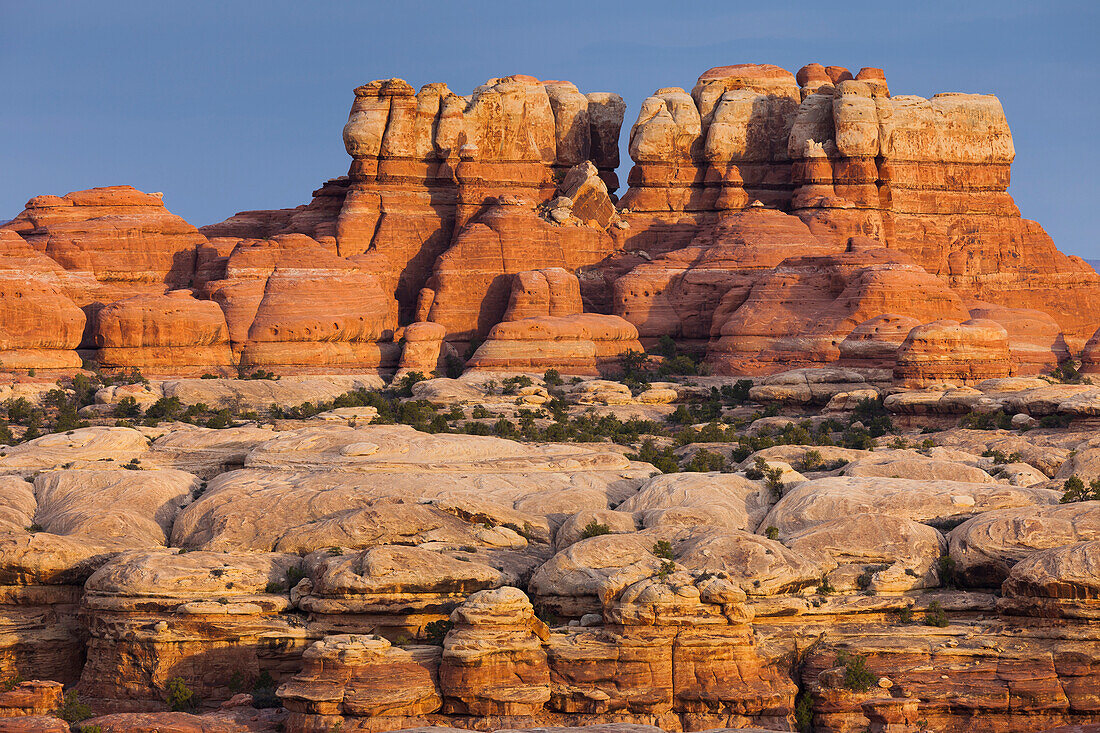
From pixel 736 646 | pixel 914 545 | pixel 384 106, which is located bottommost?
pixel 736 646

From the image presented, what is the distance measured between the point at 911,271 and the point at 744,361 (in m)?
9.93

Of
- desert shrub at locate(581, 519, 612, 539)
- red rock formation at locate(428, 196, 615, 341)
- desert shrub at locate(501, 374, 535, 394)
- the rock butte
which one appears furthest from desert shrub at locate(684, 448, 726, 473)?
red rock formation at locate(428, 196, 615, 341)

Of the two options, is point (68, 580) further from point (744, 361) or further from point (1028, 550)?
point (744, 361)

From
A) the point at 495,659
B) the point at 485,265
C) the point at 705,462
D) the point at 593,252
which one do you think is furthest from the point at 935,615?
the point at 593,252

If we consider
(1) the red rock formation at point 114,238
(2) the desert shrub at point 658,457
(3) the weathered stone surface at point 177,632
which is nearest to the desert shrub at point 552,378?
(2) the desert shrub at point 658,457

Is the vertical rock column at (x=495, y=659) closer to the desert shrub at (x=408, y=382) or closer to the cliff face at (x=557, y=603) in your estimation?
the cliff face at (x=557, y=603)

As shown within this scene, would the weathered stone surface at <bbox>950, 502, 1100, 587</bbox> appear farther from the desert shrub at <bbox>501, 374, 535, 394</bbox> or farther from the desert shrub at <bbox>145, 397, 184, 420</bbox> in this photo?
the desert shrub at <bbox>145, 397, 184, 420</bbox>

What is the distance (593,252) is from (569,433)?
100ft

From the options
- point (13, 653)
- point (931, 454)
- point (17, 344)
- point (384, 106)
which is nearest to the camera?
point (13, 653)

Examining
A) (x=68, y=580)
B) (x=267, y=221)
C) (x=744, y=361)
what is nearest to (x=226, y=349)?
(x=267, y=221)

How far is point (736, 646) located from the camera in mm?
41625

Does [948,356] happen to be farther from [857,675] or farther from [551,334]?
[857,675]

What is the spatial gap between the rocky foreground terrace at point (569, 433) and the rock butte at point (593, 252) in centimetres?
21

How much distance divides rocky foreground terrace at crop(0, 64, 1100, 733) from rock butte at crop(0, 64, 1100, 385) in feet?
0.70
